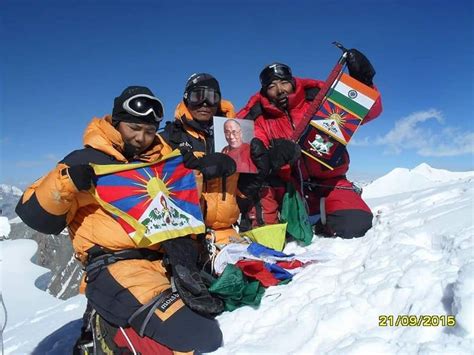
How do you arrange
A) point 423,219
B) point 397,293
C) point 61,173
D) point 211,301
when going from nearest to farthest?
point 397,293
point 61,173
point 211,301
point 423,219

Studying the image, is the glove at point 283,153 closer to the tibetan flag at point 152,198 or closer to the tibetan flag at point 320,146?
the tibetan flag at point 320,146

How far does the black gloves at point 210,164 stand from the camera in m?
3.89

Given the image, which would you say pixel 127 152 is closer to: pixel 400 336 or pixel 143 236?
pixel 143 236

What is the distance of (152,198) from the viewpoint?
351 centimetres

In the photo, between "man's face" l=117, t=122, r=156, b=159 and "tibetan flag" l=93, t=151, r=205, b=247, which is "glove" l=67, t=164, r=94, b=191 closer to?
"tibetan flag" l=93, t=151, r=205, b=247

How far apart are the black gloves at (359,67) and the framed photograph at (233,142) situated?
1.60m

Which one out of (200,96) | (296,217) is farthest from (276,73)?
(296,217)

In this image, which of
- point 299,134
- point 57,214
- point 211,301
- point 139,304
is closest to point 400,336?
point 211,301

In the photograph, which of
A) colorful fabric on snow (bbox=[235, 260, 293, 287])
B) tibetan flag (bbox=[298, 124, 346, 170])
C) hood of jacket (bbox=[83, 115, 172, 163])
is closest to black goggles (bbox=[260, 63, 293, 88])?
tibetan flag (bbox=[298, 124, 346, 170])

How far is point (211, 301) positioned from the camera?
3.23 metres

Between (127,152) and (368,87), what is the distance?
3086 mm

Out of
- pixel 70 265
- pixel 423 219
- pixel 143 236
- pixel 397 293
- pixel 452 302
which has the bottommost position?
pixel 70 265

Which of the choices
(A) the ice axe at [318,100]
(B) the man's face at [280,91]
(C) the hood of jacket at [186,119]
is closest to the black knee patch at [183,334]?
(C) the hood of jacket at [186,119]

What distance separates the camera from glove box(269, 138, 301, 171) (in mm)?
4367
